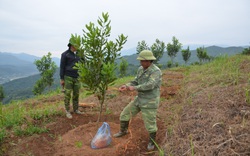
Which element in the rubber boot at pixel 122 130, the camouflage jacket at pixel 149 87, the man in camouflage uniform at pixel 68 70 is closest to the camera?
the camouflage jacket at pixel 149 87

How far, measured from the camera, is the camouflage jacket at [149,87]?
146 inches

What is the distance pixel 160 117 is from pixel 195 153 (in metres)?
2.71

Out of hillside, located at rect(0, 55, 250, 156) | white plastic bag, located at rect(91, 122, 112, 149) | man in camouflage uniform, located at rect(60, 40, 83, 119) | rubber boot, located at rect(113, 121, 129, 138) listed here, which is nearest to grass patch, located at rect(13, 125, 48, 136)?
hillside, located at rect(0, 55, 250, 156)

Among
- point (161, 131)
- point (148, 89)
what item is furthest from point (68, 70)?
point (161, 131)

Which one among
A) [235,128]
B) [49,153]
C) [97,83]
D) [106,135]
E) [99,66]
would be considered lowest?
[49,153]

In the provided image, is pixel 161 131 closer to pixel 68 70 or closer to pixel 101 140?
pixel 101 140

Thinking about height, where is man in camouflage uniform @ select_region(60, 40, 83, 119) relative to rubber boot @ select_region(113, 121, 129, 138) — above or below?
above

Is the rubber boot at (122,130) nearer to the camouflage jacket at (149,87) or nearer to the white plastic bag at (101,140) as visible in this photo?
the white plastic bag at (101,140)

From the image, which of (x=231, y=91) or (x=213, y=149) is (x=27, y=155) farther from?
(x=231, y=91)

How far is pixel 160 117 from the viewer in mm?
5562

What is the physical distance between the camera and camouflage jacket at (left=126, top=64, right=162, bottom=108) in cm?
370

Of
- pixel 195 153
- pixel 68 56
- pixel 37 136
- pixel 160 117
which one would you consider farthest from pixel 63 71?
pixel 195 153

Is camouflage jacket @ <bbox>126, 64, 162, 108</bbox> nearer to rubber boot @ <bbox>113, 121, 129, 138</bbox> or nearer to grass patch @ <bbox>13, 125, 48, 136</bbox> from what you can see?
rubber boot @ <bbox>113, 121, 129, 138</bbox>

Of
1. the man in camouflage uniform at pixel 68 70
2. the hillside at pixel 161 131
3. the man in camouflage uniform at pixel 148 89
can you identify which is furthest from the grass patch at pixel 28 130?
the man in camouflage uniform at pixel 148 89
